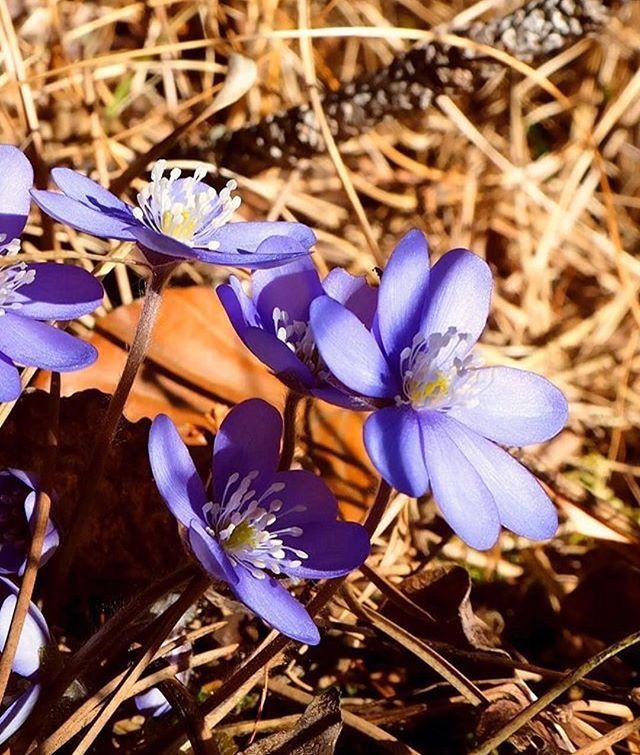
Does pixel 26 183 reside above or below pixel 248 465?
above

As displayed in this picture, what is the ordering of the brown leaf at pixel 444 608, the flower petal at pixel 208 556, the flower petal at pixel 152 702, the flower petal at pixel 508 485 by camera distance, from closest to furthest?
the flower petal at pixel 208 556 < the flower petal at pixel 508 485 < the flower petal at pixel 152 702 < the brown leaf at pixel 444 608

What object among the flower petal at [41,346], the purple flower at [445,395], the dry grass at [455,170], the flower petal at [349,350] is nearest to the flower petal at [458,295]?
the purple flower at [445,395]

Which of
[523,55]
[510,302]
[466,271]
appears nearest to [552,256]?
[510,302]

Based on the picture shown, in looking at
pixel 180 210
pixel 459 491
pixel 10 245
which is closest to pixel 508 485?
pixel 459 491

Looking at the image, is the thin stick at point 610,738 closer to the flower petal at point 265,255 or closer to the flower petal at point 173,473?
the flower petal at point 173,473

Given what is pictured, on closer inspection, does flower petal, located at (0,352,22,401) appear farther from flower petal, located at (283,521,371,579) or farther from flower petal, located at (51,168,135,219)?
flower petal, located at (283,521,371,579)

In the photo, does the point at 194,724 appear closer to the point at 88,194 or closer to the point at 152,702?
the point at 152,702

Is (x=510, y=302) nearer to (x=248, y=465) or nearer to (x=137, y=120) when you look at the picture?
(x=137, y=120)
